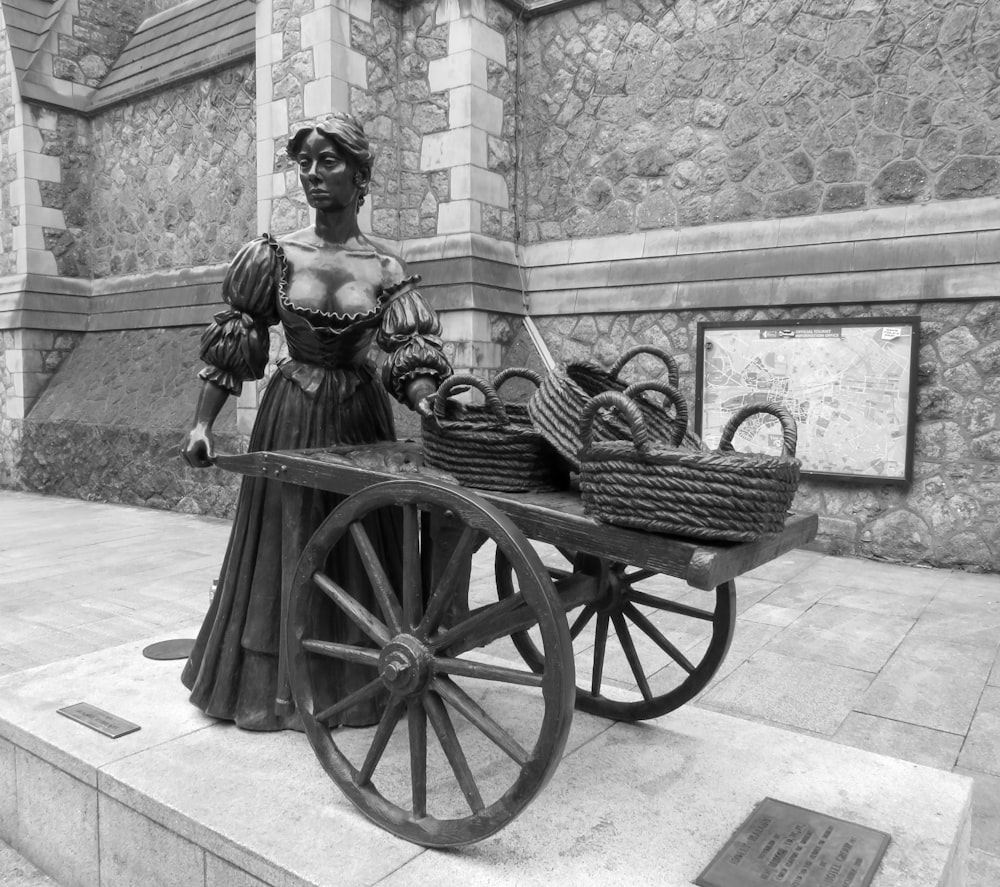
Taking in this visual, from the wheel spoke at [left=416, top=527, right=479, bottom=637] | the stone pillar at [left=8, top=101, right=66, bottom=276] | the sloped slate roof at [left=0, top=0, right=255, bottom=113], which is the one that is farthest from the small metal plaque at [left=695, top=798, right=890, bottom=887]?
the stone pillar at [left=8, top=101, right=66, bottom=276]

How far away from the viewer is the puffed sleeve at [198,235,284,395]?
2.48m

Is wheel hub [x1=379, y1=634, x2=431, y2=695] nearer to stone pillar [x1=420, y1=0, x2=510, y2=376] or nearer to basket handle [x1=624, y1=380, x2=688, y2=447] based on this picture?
basket handle [x1=624, y1=380, x2=688, y2=447]

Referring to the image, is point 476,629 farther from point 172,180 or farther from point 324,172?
point 172,180

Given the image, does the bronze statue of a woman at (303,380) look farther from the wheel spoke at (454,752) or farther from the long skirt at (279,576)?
the wheel spoke at (454,752)

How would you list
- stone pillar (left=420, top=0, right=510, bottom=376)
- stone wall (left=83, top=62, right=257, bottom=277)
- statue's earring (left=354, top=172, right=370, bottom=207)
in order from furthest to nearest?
1. stone wall (left=83, top=62, right=257, bottom=277)
2. stone pillar (left=420, top=0, right=510, bottom=376)
3. statue's earring (left=354, top=172, right=370, bottom=207)

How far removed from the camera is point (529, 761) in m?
1.75

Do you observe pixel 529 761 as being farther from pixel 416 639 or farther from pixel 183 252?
pixel 183 252

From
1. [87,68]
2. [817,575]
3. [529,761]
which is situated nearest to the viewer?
[529,761]

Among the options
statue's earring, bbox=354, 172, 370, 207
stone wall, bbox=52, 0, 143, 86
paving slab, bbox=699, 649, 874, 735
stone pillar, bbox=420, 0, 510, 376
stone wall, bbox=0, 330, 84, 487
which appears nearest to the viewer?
statue's earring, bbox=354, 172, 370, 207

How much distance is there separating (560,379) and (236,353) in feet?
3.54

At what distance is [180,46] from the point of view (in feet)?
32.1

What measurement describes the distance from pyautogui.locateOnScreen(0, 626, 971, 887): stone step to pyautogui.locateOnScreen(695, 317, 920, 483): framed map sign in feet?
12.8

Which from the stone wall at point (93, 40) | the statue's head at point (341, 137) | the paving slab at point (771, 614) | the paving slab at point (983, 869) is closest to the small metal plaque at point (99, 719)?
the statue's head at point (341, 137)

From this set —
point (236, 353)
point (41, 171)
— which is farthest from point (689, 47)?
point (41, 171)
